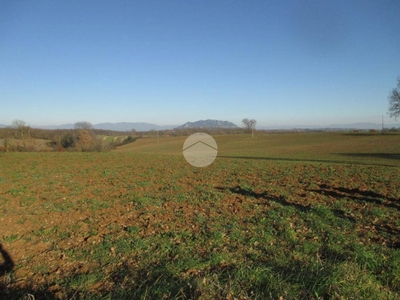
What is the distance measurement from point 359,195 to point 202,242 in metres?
6.66

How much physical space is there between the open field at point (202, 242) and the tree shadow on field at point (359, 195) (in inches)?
1.4

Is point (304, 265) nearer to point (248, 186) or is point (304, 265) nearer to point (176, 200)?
point (176, 200)

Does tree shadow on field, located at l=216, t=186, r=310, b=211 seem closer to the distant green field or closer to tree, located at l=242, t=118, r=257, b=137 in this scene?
the distant green field

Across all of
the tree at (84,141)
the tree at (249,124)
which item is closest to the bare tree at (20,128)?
the tree at (84,141)

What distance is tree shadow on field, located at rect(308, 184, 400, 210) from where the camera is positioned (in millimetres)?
7926

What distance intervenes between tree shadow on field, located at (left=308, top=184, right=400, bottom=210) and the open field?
0.04 m

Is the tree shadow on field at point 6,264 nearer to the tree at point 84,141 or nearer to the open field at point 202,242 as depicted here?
the open field at point 202,242

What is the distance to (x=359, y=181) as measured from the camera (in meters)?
11.1

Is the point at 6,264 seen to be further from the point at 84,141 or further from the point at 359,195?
the point at 84,141

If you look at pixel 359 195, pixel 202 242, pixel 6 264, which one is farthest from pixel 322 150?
pixel 6 264

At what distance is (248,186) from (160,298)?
7772 millimetres

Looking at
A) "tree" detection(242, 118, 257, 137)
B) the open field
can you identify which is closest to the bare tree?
the open field

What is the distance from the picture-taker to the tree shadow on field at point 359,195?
26.0 ft

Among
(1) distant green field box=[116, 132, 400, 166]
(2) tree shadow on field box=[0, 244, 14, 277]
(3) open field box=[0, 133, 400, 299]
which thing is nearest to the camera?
(3) open field box=[0, 133, 400, 299]
